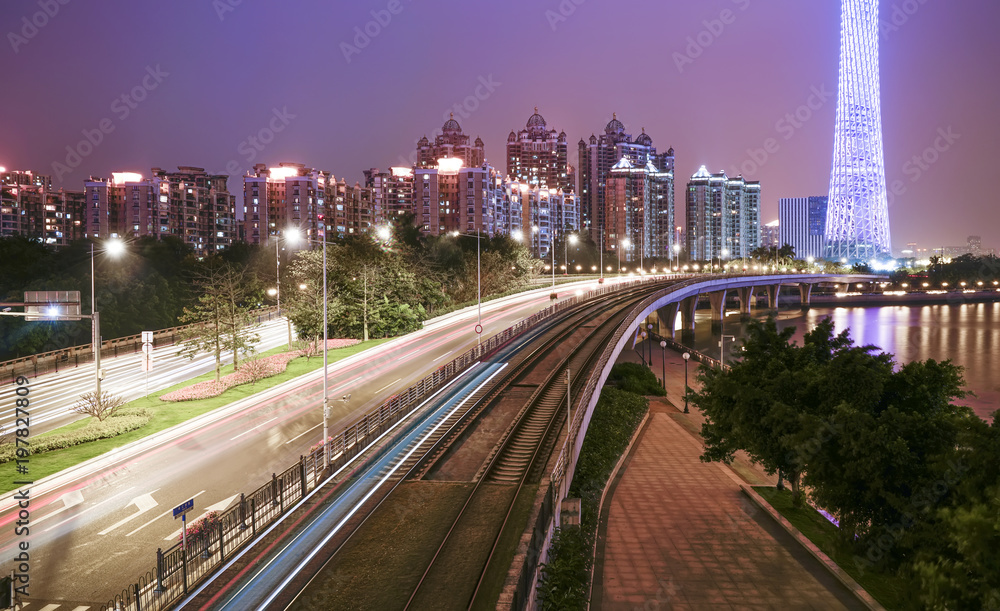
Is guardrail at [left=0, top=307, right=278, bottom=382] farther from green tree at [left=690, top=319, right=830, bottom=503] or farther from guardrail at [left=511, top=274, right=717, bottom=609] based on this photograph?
green tree at [left=690, top=319, right=830, bottom=503]

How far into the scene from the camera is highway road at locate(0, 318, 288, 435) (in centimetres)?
2731

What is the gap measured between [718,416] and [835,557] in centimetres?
557

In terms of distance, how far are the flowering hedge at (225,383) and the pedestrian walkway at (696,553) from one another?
18712 mm

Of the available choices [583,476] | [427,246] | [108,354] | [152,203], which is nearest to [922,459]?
[583,476]

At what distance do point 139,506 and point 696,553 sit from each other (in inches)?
586

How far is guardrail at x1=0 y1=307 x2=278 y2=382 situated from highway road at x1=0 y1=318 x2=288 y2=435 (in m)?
0.64

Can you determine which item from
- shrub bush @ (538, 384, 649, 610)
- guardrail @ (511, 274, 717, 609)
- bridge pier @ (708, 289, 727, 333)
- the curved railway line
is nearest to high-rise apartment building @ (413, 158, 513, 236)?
bridge pier @ (708, 289, 727, 333)

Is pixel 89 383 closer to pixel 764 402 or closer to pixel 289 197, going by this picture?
pixel 764 402

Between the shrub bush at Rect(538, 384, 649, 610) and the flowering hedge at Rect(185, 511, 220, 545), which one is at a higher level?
the flowering hedge at Rect(185, 511, 220, 545)

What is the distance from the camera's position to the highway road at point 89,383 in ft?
89.6

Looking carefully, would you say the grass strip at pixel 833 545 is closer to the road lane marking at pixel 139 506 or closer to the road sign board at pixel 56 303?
the road lane marking at pixel 139 506

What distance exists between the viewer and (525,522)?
15781mm

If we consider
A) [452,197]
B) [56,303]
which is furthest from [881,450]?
[452,197]

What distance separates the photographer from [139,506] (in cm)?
Answer: 1814
